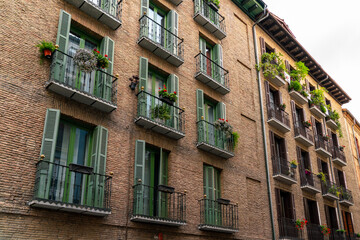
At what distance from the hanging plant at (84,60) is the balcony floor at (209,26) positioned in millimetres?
7627

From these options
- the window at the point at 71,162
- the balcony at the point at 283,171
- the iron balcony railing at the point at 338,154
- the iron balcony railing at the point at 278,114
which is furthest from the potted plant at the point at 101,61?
the iron balcony railing at the point at 338,154

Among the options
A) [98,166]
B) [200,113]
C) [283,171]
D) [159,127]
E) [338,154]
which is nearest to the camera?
[98,166]

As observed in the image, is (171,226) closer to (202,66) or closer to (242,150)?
(242,150)

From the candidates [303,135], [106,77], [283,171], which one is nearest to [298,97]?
[303,135]

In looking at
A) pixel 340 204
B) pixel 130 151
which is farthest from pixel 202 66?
pixel 340 204

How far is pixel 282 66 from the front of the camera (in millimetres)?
21469

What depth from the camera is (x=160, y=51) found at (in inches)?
569

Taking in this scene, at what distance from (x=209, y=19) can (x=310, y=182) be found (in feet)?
35.8

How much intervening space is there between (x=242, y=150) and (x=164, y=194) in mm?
5671

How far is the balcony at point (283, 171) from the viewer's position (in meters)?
18.4

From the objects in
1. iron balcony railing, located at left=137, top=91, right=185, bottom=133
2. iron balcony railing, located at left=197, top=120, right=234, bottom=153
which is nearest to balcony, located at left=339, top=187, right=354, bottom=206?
iron balcony railing, located at left=197, top=120, right=234, bottom=153

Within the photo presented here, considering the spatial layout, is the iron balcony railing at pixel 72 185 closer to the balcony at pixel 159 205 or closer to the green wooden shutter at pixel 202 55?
the balcony at pixel 159 205

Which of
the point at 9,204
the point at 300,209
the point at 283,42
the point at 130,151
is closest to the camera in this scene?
the point at 9,204

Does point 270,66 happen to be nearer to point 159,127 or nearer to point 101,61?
point 159,127
